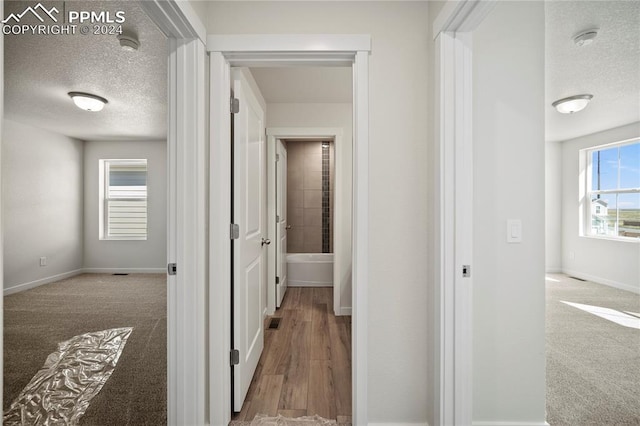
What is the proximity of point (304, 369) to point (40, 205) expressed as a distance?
206 inches

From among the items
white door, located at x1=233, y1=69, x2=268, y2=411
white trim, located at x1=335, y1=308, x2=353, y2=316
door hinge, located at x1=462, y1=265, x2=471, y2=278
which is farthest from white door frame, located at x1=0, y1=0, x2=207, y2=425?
white trim, located at x1=335, y1=308, x2=353, y2=316

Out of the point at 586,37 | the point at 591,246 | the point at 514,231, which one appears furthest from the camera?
the point at 591,246

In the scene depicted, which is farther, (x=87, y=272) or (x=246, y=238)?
(x=87, y=272)

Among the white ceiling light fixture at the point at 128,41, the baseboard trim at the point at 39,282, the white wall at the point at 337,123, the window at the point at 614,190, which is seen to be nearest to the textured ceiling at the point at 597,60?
the window at the point at 614,190

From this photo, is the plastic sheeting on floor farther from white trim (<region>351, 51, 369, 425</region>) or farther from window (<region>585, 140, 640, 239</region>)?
window (<region>585, 140, 640, 239</region>)

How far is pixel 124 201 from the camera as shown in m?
6.07

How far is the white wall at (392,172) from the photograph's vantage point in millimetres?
1694

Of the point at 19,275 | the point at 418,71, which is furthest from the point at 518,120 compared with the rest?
the point at 19,275

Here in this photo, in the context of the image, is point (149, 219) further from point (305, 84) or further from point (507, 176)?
point (507, 176)

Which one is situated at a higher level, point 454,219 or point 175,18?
point 175,18

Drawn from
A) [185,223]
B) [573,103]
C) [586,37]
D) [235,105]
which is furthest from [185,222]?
[573,103]

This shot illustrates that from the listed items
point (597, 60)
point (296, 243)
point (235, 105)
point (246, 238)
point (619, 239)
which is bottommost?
point (296, 243)

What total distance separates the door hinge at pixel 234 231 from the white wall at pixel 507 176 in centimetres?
130

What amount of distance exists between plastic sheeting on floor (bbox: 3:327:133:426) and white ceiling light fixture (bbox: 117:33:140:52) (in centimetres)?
245
